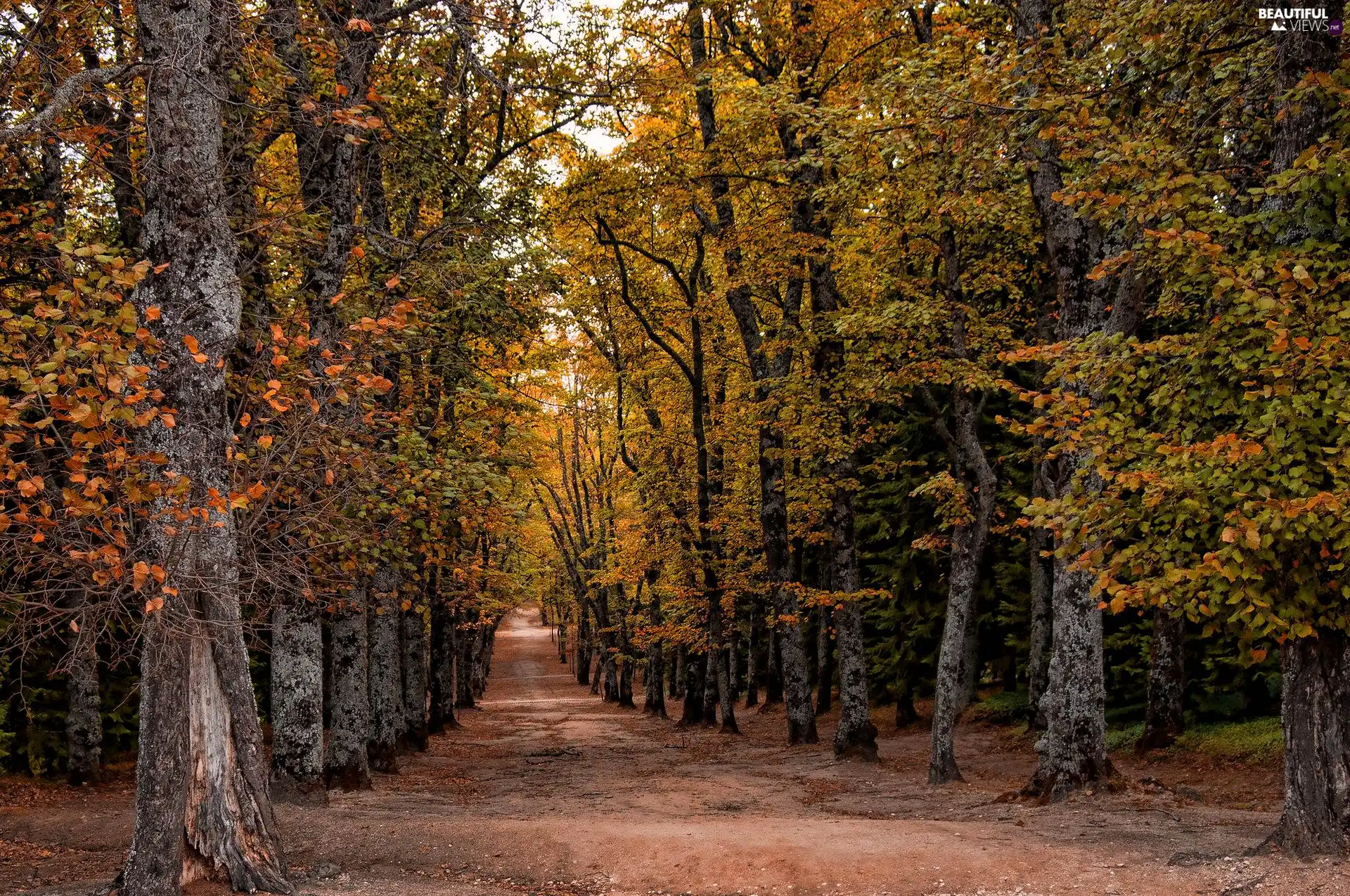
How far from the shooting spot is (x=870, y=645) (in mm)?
28469

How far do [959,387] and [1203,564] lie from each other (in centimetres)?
1005

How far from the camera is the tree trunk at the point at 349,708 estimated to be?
14109 mm

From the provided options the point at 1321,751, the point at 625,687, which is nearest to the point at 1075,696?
the point at 1321,751

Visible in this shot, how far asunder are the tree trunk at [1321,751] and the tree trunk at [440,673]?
21.1 meters

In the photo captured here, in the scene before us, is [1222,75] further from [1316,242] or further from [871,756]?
[871,756]

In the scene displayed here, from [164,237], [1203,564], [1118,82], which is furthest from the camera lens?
[1118,82]

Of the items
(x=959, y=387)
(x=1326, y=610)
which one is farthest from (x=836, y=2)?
(x=1326, y=610)

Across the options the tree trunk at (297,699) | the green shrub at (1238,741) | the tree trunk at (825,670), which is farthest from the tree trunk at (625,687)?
the tree trunk at (297,699)

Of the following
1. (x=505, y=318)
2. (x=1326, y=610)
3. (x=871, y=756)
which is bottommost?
(x=871, y=756)

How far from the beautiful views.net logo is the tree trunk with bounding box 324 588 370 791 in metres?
13.2

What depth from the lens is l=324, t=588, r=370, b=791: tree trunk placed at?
14.1m

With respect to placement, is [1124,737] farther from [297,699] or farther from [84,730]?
[84,730]

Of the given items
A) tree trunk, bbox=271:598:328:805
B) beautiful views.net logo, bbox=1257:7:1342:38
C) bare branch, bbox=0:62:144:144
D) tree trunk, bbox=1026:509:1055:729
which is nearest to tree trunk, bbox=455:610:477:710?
tree trunk, bbox=1026:509:1055:729

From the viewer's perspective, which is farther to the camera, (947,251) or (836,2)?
(836,2)
